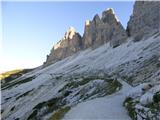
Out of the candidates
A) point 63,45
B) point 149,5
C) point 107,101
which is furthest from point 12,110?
point 63,45

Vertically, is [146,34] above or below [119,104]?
above

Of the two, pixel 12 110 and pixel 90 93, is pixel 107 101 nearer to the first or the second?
pixel 90 93

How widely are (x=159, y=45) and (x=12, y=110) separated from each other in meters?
42.8

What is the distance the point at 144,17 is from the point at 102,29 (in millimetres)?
34768

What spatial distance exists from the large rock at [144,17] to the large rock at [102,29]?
401 inches

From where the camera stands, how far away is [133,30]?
14162cm

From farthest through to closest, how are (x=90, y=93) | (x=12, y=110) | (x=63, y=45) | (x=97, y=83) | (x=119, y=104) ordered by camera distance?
(x=63, y=45), (x=12, y=110), (x=97, y=83), (x=90, y=93), (x=119, y=104)

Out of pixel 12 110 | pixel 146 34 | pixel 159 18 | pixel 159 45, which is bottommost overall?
pixel 12 110

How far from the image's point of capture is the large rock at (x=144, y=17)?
13312 cm

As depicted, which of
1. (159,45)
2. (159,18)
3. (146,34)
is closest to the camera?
(159,45)

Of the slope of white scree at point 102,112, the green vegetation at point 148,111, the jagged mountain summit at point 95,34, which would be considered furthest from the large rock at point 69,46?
the green vegetation at point 148,111

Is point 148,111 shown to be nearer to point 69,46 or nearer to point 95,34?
point 95,34

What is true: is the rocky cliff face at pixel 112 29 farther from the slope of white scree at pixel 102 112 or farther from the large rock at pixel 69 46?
the slope of white scree at pixel 102 112

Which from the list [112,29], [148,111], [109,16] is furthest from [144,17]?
[148,111]
